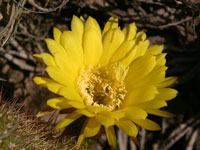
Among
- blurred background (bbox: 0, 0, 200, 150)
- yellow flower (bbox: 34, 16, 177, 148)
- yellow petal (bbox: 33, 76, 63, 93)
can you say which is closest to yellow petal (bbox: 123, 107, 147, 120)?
yellow flower (bbox: 34, 16, 177, 148)

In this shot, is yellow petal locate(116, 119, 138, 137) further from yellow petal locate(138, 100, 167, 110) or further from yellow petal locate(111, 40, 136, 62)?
yellow petal locate(111, 40, 136, 62)

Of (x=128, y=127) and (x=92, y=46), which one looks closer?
(x=128, y=127)

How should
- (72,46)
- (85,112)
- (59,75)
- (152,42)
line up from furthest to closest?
(152,42), (72,46), (59,75), (85,112)

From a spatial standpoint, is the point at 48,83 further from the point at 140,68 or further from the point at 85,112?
the point at 140,68

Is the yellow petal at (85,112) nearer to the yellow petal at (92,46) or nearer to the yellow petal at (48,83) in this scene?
the yellow petal at (48,83)

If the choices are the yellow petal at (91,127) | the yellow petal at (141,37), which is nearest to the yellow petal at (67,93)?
Answer: the yellow petal at (91,127)

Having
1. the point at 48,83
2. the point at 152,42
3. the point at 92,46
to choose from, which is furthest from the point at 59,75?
the point at 152,42

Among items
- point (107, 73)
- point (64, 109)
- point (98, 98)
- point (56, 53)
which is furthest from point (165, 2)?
point (64, 109)
